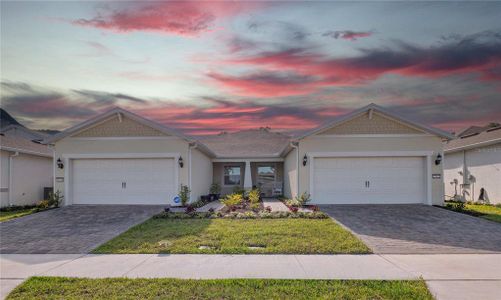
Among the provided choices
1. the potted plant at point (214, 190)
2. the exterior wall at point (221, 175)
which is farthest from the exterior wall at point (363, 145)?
the exterior wall at point (221, 175)

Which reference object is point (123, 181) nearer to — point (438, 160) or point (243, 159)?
point (243, 159)

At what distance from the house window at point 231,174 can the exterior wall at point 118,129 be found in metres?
8.39

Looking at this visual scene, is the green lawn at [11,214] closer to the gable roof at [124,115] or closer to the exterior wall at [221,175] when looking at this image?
the gable roof at [124,115]

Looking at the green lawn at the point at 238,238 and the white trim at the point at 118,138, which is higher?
the white trim at the point at 118,138

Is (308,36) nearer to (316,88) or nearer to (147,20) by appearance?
(316,88)

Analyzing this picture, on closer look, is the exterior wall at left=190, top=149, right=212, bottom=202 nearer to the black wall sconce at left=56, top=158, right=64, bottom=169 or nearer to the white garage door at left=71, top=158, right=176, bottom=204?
the white garage door at left=71, top=158, right=176, bottom=204

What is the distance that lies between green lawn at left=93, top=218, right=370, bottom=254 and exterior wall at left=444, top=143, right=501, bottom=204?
1201cm

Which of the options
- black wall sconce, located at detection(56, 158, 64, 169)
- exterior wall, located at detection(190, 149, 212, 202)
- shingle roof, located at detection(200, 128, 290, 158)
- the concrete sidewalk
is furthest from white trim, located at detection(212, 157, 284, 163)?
the concrete sidewalk

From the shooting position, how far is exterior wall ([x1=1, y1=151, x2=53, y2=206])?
17.4m

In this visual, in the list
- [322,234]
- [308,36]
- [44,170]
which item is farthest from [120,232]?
[44,170]

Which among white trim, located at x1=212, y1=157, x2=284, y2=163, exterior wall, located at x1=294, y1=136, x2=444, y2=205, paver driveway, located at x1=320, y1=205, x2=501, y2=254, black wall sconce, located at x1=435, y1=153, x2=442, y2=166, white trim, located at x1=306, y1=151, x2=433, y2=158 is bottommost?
paver driveway, located at x1=320, y1=205, x2=501, y2=254

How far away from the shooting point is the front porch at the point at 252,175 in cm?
2334

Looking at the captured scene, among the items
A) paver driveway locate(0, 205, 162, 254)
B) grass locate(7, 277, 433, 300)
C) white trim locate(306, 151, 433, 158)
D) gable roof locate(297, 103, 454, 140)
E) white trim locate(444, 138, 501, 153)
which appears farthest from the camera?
white trim locate(444, 138, 501, 153)

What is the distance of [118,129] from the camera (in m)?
16.4
